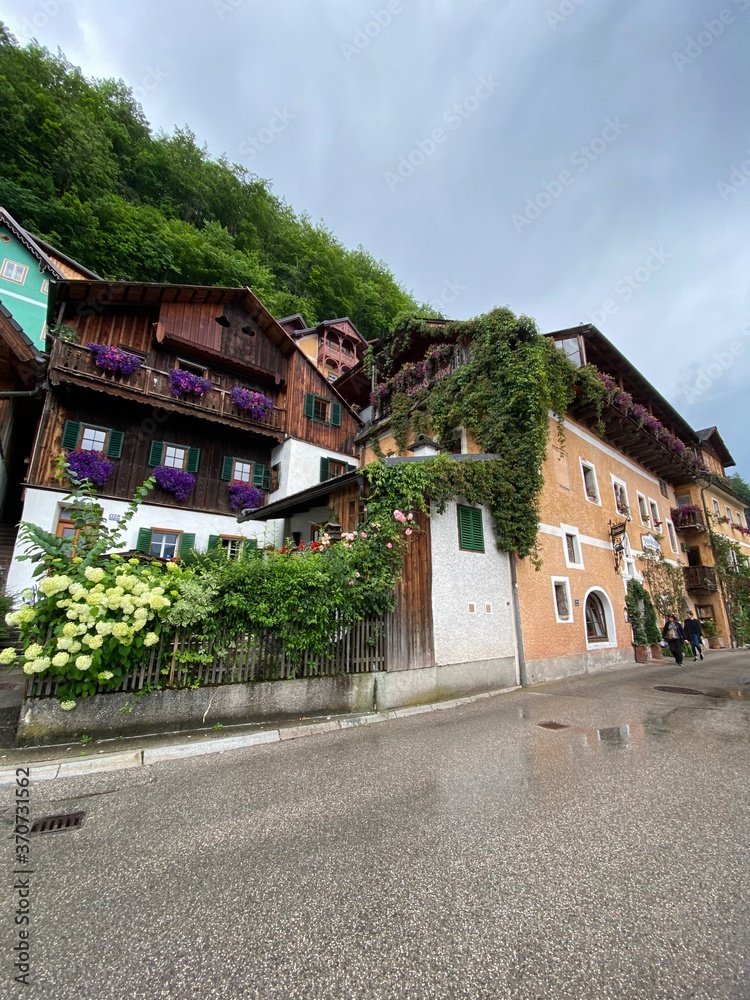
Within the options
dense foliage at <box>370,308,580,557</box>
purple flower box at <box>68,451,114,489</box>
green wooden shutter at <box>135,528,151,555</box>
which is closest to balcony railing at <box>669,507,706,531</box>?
dense foliage at <box>370,308,580,557</box>

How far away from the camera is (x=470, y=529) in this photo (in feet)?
31.3

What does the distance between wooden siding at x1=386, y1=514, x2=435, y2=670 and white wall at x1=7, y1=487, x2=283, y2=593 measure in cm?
383

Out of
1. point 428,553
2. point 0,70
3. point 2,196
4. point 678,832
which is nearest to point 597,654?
point 428,553

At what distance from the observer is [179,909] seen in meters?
2.28

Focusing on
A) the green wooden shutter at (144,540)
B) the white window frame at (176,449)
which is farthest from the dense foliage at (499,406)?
the green wooden shutter at (144,540)

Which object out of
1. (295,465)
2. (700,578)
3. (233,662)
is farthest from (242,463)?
(700,578)

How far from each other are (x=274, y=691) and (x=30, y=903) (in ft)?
12.0

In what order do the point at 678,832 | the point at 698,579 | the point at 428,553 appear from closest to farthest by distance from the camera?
the point at 678,832 < the point at 428,553 < the point at 698,579

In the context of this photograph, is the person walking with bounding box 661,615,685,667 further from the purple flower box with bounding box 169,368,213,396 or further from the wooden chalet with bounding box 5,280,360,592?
the purple flower box with bounding box 169,368,213,396

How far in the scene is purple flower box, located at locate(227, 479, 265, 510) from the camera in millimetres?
15859

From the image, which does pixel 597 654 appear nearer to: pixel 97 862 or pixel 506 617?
pixel 506 617

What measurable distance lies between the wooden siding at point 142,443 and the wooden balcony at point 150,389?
707 millimetres

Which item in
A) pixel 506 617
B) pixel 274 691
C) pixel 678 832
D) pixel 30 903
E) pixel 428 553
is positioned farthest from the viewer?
pixel 506 617

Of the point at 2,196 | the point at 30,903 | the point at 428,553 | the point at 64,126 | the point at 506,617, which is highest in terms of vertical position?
the point at 64,126
